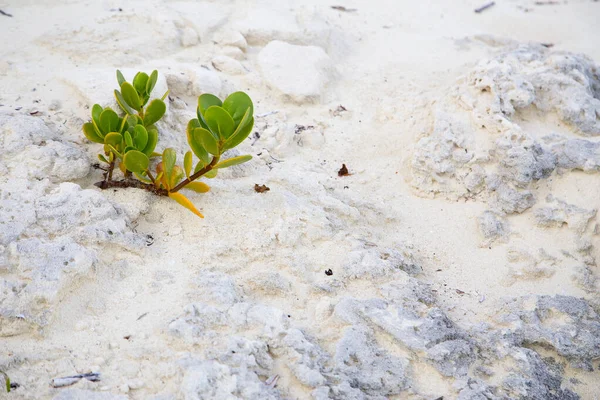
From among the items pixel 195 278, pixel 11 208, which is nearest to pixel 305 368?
pixel 195 278

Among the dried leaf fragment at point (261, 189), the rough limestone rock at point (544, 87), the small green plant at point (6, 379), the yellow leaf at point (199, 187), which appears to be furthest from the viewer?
the rough limestone rock at point (544, 87)

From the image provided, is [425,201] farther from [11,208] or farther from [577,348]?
[11,208]

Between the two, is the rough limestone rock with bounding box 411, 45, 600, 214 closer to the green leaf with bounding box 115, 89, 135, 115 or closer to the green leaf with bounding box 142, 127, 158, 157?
the green leaf with bounding box 142, 127, 158, 157

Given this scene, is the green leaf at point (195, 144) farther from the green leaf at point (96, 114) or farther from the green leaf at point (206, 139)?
the green leaf at point (96, 114)

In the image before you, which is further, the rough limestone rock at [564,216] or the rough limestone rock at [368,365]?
the rough limestone rock at [564,216]

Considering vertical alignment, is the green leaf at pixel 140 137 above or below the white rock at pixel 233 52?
above

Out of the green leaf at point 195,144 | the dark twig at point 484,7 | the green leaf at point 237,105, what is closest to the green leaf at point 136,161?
the green leaf at point 195,144

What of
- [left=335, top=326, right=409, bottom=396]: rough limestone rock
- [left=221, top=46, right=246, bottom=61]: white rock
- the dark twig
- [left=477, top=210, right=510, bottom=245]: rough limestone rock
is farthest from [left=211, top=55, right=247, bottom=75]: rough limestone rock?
the dark twig
